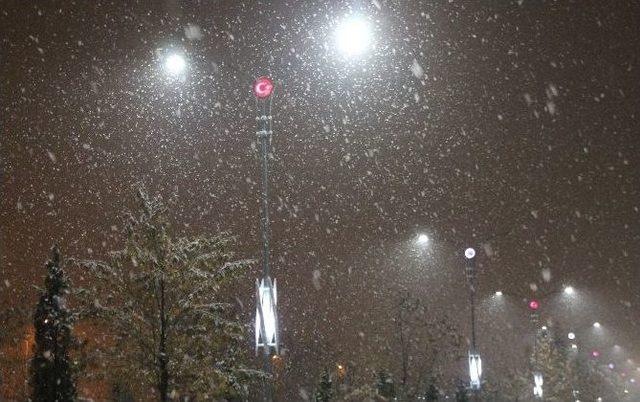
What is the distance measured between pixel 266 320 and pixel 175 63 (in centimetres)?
529

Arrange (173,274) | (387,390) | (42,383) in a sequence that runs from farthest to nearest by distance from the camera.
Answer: (387,390), (42,383), (173,274)

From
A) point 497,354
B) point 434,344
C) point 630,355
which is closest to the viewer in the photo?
point 434,344

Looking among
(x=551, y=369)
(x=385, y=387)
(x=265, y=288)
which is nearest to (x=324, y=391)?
(x=385, y=387)

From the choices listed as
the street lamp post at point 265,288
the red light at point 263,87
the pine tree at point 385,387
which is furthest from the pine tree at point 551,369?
the red light at point 263,87

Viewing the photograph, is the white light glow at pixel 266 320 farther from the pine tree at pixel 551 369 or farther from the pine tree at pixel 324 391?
the pine tree at pixel 551 369

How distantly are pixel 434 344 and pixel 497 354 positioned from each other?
34741 mm

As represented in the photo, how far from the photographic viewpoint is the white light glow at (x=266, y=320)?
1507cm

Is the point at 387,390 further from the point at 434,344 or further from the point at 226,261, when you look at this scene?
the point at 226,261

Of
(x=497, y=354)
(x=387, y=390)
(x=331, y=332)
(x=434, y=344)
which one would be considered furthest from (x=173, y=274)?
(x=497, y=354)

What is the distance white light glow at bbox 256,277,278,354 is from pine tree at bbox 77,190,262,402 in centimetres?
447

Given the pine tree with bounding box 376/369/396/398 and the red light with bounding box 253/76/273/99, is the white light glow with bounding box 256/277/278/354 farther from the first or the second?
the pine tree with bounding box 376/369/396/398

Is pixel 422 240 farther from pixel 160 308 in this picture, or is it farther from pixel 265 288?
pixel 265 288

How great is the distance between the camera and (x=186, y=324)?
20094 millimetres

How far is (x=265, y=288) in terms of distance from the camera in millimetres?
15641
